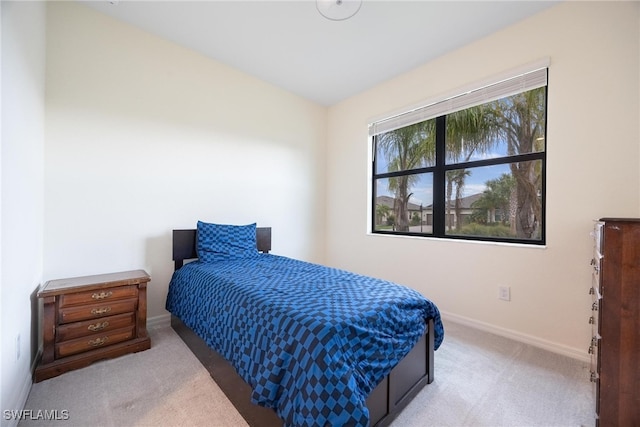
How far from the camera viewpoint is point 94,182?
2.09 m

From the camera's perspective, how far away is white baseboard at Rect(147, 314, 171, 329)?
2324 mm

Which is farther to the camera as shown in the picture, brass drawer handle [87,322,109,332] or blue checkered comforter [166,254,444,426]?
brass drawer handle [87,322,109,332]

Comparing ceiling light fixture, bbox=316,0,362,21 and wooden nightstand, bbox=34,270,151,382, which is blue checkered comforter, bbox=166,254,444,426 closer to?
wooden nightstand, bbox=34,270,151,382

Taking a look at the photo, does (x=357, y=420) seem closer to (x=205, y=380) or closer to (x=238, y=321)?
(x=238, y=321)

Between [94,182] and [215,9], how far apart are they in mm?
1694

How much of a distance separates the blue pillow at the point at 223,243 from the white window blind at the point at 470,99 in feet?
6.60

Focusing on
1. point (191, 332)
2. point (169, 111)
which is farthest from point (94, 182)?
point (191, 332)

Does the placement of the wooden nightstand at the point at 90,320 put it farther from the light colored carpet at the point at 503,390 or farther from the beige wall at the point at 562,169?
the beige wall at the point at 562,169

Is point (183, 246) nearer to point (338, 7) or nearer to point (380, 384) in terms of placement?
point (380, 384)

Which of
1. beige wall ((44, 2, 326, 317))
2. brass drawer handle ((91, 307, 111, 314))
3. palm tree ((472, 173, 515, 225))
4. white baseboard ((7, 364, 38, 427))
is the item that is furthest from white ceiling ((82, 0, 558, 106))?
white baseboard ((7, 364, 38, 427))

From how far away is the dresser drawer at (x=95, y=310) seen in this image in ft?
5.50

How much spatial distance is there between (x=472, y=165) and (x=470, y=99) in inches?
23.8

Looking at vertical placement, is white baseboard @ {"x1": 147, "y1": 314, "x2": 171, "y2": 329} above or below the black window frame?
below

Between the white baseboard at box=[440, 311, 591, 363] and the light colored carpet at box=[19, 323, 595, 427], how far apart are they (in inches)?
2.4
